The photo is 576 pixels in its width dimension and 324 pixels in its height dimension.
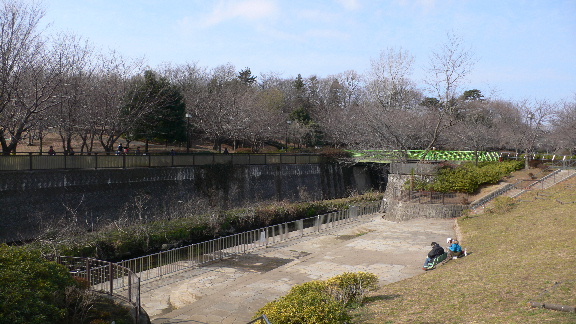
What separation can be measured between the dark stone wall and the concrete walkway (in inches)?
367

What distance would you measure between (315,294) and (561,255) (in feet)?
27.3

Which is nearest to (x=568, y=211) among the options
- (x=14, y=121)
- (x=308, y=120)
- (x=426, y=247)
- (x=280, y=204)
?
(x=426, y=247)

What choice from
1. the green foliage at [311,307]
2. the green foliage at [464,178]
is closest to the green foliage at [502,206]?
the green foliage at [464,178]

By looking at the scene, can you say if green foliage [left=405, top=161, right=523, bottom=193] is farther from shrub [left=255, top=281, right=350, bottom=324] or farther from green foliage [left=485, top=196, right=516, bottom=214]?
shrub [left=255, top=281, right=350, bottom=324]

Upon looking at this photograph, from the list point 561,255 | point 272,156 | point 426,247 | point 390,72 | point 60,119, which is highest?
point 390,72

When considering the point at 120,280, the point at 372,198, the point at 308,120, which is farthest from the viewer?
the point at 308,120

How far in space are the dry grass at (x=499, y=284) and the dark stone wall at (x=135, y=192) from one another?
17260mm

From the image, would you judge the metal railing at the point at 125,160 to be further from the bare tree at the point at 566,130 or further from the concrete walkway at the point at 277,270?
the bare tree at the point at 566,130

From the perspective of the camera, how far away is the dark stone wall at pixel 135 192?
74.3 ft

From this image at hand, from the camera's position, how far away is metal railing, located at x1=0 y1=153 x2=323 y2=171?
23344 millimetres

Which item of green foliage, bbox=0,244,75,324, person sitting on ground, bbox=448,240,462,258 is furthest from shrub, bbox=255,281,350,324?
person sitting on ground, bbox=448,240,462,258

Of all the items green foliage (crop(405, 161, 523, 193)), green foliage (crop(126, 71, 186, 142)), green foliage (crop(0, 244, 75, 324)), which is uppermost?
green foliage (crop(126, 71, 186, 142))

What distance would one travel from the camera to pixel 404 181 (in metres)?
33.3

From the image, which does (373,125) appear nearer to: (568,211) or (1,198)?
(568,211)
